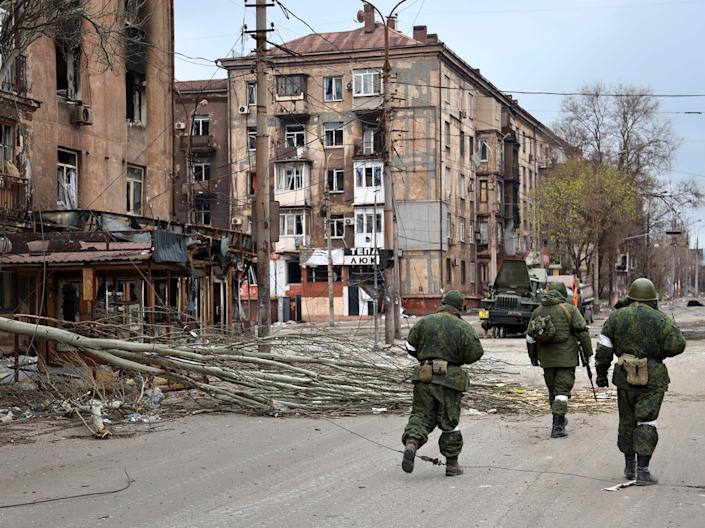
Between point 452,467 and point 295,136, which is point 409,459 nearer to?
point 452,467

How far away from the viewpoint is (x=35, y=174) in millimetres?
22266

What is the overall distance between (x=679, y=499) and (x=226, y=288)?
→ 1875cm

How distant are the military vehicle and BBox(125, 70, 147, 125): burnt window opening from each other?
1648 centimetres

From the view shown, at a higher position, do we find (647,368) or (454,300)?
(454,300)

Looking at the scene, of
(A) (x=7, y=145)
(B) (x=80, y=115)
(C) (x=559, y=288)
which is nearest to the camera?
(C) (x=559, y=288)

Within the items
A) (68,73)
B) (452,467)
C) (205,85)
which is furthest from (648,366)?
(205,85)

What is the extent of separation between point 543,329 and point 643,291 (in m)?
3.00

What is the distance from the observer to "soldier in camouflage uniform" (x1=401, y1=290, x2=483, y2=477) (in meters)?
8.73

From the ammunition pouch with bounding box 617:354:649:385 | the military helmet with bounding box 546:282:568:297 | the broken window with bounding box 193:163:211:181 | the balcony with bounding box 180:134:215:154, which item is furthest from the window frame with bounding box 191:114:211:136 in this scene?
the ammunition pouch with bounding box 617:354:649:385

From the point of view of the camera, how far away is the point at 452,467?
28.7 feet

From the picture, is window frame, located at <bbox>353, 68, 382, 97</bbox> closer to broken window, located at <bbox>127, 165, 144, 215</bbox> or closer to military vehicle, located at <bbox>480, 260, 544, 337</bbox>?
military vehicle, located at <bbox>480, 260, 544, 337</bbox>

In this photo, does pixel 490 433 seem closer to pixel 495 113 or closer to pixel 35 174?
pixel 35 174

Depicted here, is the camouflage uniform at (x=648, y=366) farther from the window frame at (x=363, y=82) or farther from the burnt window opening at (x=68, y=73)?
the window frame at (x=363, y=82)

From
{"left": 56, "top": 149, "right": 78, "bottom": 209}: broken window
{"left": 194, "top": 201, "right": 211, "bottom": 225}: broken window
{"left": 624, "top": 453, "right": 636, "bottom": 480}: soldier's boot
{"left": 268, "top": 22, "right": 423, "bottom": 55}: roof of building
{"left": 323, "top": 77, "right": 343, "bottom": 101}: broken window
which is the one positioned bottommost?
{"left": 624, "top": 453, "right": 636, "bottom": 480}: soldier's boot
